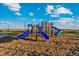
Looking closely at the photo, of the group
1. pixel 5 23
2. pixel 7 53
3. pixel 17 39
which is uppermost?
pixel 5 23

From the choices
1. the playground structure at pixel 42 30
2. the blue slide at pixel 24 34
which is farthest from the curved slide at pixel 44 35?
the blue slide at pixel 24 34

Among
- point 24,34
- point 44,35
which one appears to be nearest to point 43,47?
point 44,35

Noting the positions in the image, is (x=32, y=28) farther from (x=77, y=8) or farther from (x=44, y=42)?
(x=77, y=8)

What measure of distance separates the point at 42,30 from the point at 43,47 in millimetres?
264

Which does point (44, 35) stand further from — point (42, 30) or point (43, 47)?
point (43, 47)

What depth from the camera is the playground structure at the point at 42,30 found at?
2.85 m

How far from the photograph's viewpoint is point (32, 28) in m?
2.87

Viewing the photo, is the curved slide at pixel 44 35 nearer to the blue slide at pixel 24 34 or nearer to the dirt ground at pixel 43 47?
the dirt ground at pixel 43 47

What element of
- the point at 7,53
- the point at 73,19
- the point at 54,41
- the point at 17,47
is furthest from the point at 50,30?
the point at 7,53

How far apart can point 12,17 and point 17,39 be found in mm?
351

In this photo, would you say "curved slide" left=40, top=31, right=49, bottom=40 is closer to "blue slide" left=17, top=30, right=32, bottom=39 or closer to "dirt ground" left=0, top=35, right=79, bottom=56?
"dirt ground" left=0, top=35, right=79, bottom=56

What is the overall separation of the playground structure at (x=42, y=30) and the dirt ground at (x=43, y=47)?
0.23 ft

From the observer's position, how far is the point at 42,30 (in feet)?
9.44

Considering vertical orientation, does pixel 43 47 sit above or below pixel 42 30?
below
